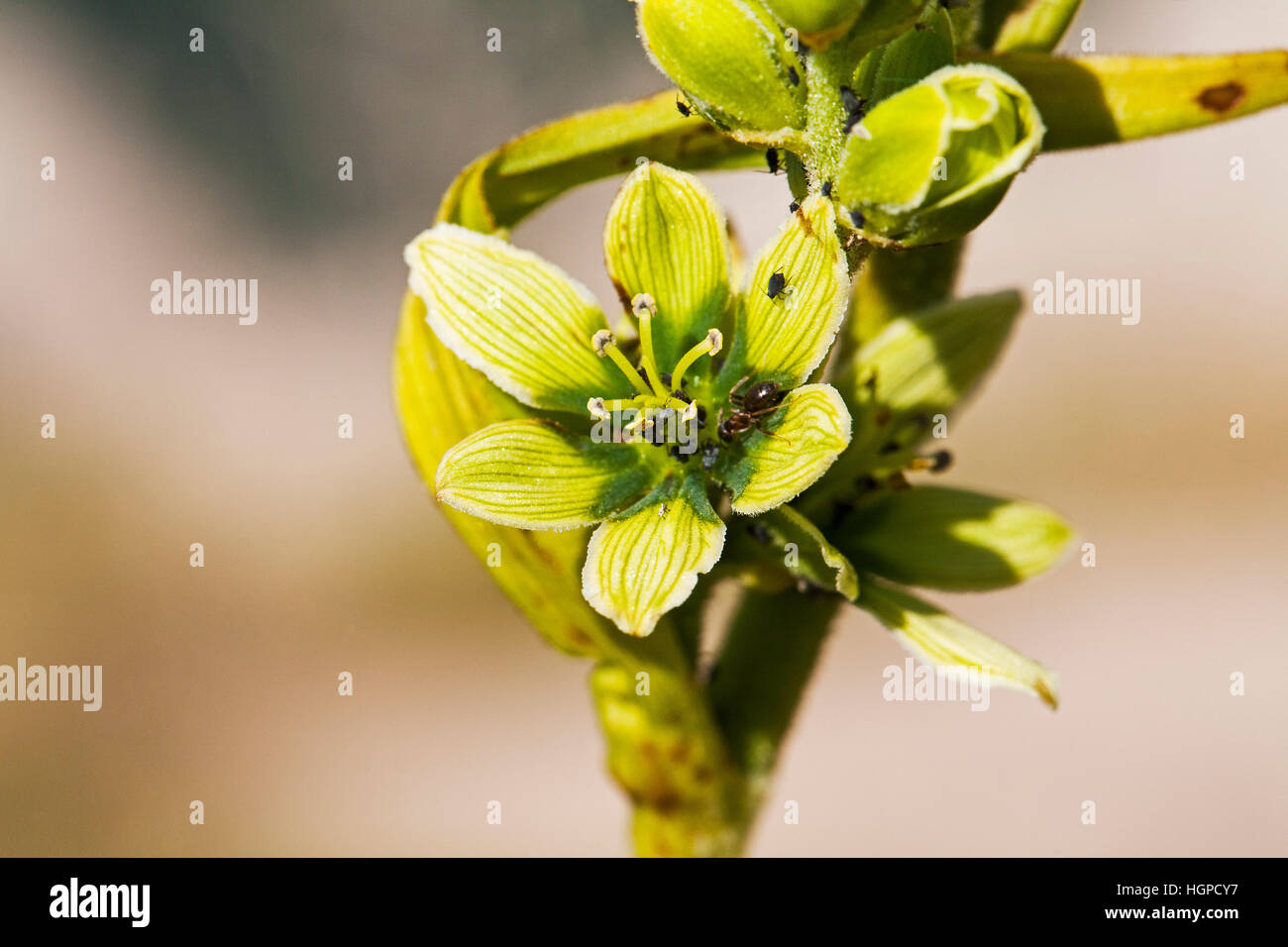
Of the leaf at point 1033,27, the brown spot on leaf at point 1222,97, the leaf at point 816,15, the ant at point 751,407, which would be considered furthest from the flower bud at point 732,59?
the brown spot on leaf at point 1222,97

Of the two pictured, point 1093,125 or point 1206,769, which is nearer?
A: point 1093,125

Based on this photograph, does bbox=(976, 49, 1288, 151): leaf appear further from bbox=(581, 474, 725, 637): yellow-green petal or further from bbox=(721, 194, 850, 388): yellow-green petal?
bbox=(581, 474, 725, 637): yellow-green petal

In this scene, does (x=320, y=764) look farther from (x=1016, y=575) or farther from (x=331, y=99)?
(x=1016, y=575)

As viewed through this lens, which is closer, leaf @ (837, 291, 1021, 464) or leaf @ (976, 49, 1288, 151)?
leaf @ (976, 49, 1288, 151)

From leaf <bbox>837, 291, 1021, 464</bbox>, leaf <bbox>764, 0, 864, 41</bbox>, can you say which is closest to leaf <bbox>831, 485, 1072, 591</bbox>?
leaf <bbox>837, 291, 1021, 464</bbox>

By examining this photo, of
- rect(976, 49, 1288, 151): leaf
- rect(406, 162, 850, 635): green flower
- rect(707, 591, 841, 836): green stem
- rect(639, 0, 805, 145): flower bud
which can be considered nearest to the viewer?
rect(639, 0, 805, 145): flower bud

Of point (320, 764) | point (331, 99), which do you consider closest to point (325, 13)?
point (331, 99)
